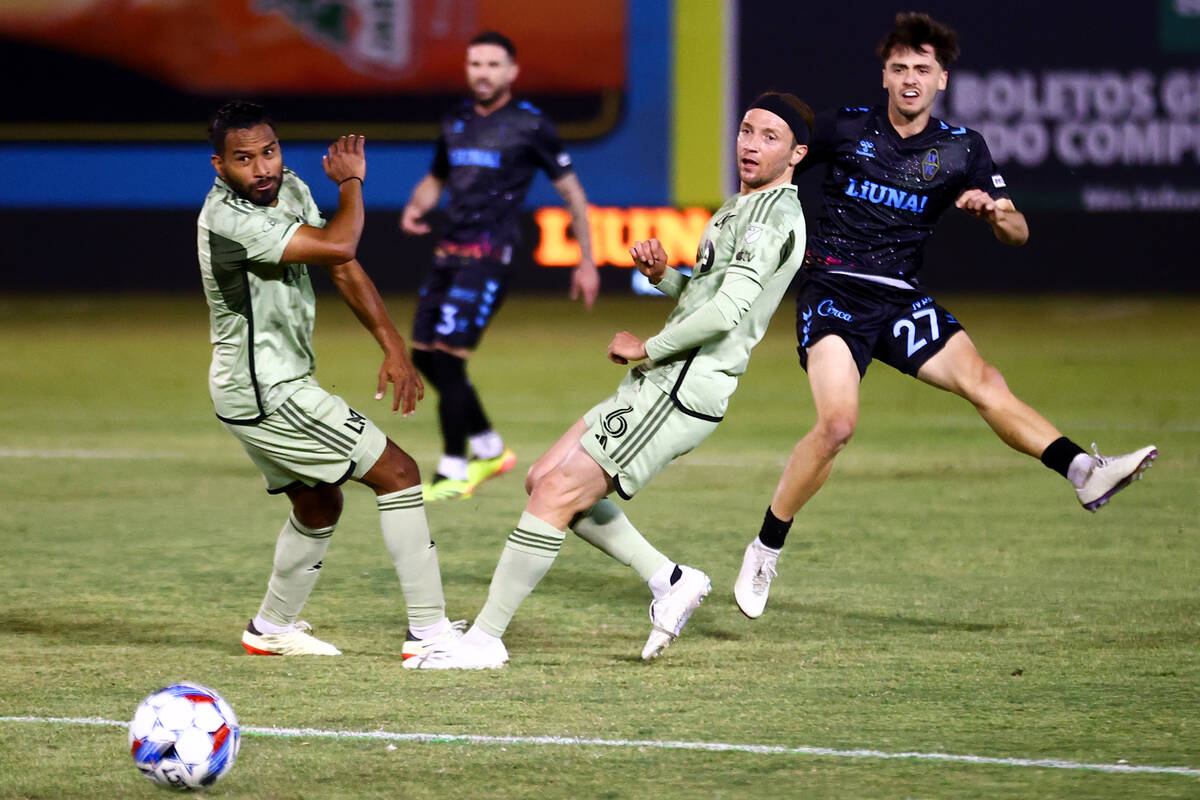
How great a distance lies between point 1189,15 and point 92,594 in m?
15.7

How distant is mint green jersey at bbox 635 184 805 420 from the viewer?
5168mm

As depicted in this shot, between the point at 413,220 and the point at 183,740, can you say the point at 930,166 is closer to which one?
the point at 183,740

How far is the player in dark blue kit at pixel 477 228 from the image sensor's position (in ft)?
28.6

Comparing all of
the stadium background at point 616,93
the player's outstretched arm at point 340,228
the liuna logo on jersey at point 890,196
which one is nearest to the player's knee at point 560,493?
the player's outstretched arm at point 340,228

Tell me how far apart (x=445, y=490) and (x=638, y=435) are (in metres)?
3.44

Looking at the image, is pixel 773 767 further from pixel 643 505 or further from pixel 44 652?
pixel 643 505

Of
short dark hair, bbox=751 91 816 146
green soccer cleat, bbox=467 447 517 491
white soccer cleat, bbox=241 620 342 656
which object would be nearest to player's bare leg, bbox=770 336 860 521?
short dark hair, bbox=751 91 816 146

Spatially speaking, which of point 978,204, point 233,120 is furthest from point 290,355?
point 978,204

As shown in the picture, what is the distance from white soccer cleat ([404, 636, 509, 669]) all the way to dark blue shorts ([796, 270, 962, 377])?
5.61 ft

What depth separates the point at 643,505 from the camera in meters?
8.37

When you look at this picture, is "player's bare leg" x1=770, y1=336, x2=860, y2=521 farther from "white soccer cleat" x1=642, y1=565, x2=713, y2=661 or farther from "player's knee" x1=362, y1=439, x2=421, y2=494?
"player's knee" x1=362, y1=439, x2=421, y2=494

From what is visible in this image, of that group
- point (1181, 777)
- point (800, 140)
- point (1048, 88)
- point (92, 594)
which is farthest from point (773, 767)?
point (1048, 88)

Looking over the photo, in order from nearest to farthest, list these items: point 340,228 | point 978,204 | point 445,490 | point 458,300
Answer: point 340,228
point 978,204
point 445,490
point 458,300

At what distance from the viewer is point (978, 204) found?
5.90m
